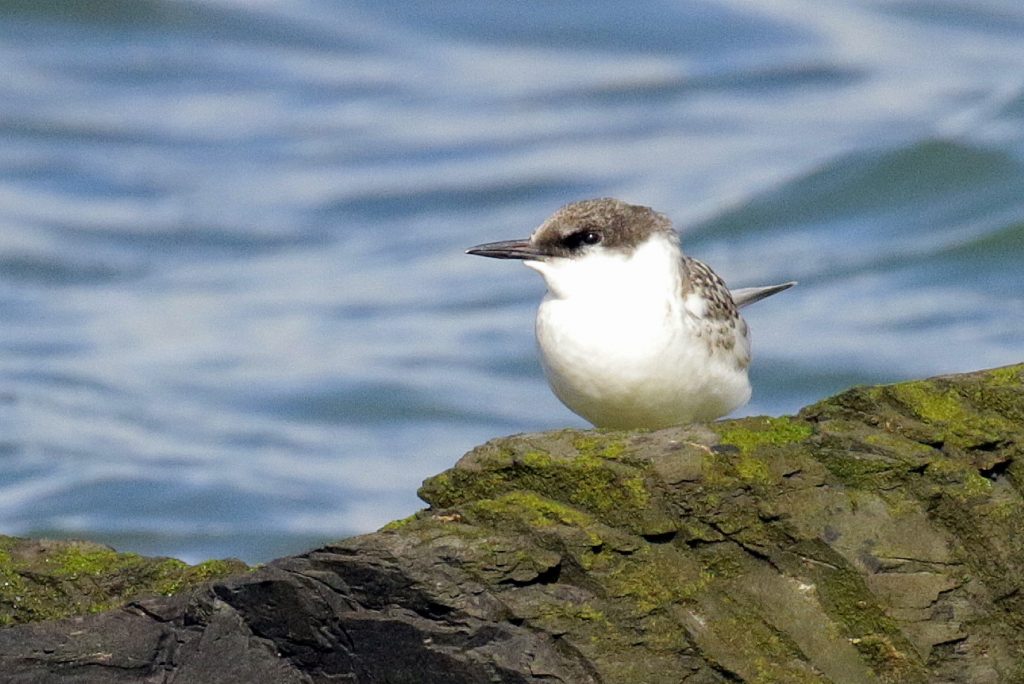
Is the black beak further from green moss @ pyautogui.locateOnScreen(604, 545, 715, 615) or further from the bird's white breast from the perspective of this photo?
green moss @ pyautogui.locateOnScreen(604, 545, 715, 615)

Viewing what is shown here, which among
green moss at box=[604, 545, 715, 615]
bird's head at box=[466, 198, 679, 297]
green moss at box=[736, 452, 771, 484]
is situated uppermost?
bird's head at box=[466, 198, 679, 297]

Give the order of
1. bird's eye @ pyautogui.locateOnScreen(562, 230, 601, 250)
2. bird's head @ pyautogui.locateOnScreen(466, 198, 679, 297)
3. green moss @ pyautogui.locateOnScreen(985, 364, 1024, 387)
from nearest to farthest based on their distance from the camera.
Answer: green moss @ pyautogui.locateOnScreen(985, 364, 1024, 387) < bird's head @ pyautogui.locateOnScreen(466, 198, 679, 297) < bird's eye @ pyautogui.locateOnScreen(562, 230, 601, 250)

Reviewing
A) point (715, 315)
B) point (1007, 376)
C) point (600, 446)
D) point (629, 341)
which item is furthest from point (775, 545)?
point (715, 315)

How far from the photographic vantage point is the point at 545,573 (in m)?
7.73

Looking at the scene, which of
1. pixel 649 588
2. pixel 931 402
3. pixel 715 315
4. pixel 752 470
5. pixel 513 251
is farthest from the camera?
pixel 715 315

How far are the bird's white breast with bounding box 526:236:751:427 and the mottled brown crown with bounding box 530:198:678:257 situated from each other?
0.06m

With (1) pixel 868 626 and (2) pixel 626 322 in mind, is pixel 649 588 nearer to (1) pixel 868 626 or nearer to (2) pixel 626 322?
(1) pixel 868 626

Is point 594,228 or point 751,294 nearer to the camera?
point 594,228

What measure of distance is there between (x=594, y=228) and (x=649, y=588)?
8.47 ft

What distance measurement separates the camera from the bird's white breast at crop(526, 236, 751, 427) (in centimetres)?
943

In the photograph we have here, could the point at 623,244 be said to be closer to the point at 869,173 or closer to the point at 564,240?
the point at 564,240

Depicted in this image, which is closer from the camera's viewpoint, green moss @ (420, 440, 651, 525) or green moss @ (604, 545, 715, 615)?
green moss @ (604, 545, 715, 615)

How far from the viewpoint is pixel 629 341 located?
941 centimetres

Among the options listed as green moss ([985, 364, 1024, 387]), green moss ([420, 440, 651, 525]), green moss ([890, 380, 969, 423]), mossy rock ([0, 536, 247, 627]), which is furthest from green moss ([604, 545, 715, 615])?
mossy rock ([0, 536, 247, 627])
